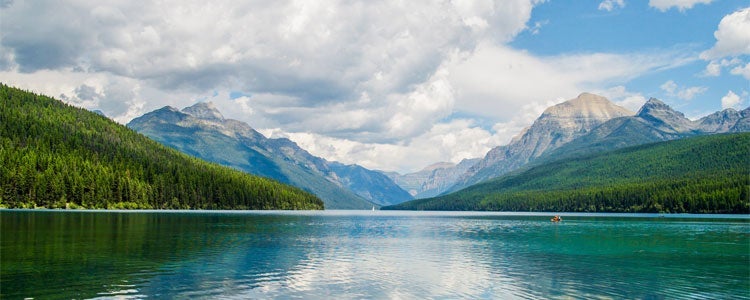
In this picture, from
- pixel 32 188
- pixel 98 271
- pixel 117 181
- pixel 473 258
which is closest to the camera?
pixel 98 271

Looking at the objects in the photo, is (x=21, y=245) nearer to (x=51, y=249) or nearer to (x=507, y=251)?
(x=51, y=249)

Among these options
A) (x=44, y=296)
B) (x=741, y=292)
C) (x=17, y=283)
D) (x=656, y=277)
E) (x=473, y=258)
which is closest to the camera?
(x=44, y=296)

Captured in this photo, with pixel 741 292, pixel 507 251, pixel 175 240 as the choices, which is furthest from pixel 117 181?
pixel 741 292

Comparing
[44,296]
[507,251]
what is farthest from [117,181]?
[44,296]

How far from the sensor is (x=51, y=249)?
56531 millimetres

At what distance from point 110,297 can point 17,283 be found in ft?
26.4

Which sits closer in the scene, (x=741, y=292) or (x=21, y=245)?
(x=741, y=292)

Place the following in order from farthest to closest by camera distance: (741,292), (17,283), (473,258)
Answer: (473,258) → (741,292) → (17,283)

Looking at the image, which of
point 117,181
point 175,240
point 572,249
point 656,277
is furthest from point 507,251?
point 117,181

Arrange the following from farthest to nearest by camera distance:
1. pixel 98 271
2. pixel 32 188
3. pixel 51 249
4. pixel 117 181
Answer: pixel 117 181, pixel 32 188, pixel 51 249, pixel 98 271

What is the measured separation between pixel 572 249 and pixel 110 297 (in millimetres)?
58685

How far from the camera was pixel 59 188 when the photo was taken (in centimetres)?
17188

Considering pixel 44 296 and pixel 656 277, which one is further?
pixel 656 277

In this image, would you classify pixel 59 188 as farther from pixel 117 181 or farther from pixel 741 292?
pixel 741 292
